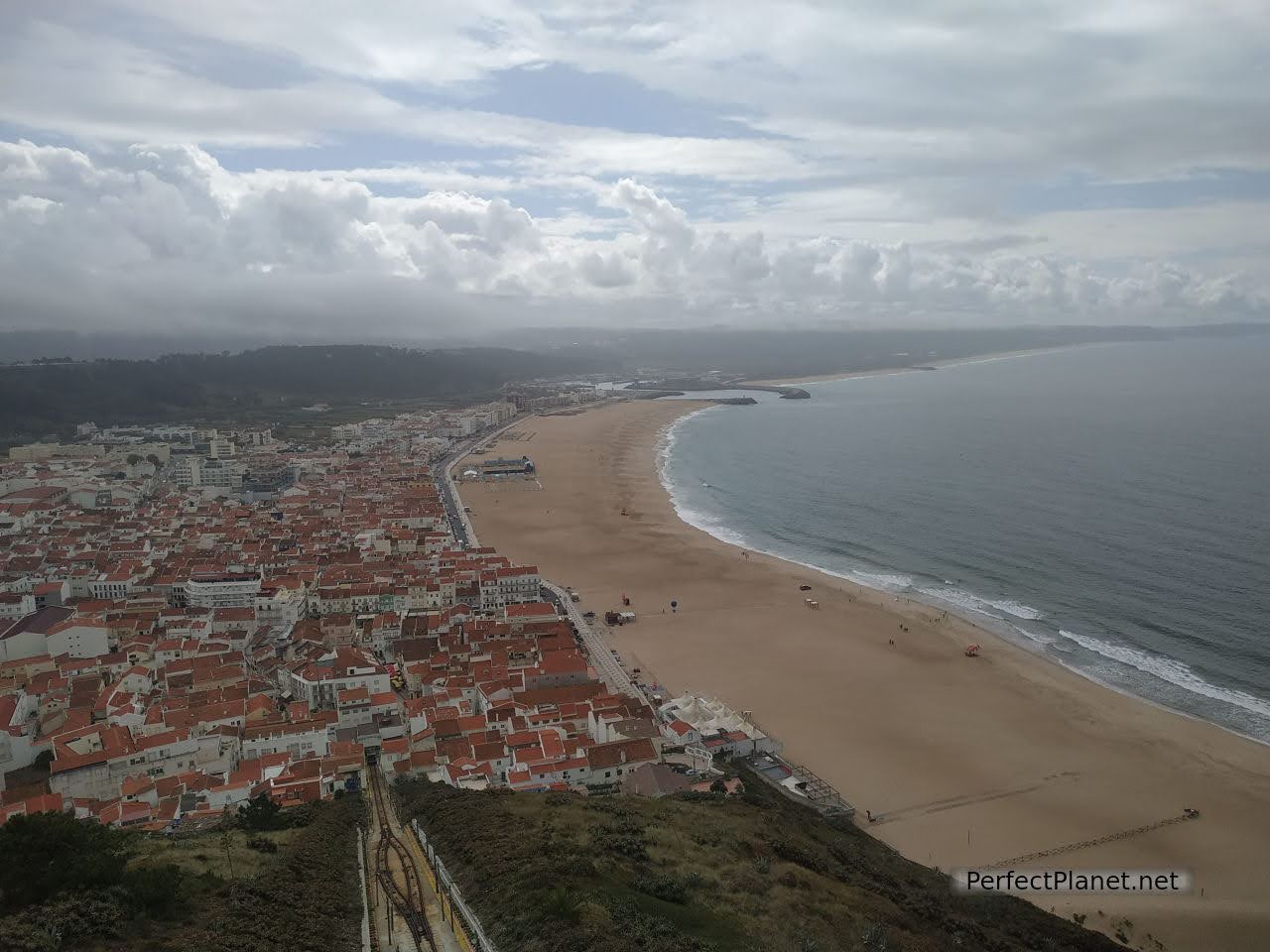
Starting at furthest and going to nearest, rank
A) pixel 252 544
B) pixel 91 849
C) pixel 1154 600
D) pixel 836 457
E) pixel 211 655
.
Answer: pixel 836 457, pixel 252 544, pixel 1154 600, pixel 211 655, pixel 91 849

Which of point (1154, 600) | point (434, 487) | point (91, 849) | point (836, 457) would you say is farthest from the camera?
point (836, 457)

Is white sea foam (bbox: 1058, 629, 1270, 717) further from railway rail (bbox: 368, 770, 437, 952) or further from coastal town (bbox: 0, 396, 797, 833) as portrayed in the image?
railway rail (bbox: 368, 770, 437, 952)

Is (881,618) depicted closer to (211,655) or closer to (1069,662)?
(1069,662)

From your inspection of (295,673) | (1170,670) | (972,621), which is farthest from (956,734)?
(295,673)

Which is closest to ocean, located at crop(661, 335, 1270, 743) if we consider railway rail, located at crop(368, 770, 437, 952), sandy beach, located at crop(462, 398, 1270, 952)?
sandy beach, located at crop(462, 398, 1270, 952)

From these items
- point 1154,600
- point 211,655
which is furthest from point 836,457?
point 211,655

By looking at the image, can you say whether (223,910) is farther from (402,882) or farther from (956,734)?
(956,734)
